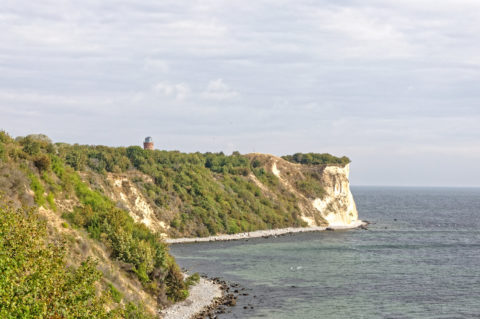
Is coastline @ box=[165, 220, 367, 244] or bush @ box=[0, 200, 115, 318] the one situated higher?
bush @ box=[0, 200, 115, 318]

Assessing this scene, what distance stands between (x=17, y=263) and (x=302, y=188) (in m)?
111

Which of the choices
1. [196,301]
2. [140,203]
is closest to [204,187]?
[140,203]

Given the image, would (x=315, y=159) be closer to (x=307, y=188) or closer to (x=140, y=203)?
(x=307, y=188)

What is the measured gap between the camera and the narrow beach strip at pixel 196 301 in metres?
40.8

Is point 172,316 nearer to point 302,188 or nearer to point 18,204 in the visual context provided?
point 18,204

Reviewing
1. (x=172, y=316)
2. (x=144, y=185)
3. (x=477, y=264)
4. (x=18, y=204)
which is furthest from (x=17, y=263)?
(x=144, y=185)

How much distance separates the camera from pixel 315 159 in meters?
146

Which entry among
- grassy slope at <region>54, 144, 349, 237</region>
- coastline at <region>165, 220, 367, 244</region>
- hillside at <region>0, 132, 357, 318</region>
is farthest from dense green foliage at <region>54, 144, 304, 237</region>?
coastline at <region>165, 220, 367, 244</region>

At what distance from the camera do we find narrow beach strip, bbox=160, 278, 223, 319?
40750 millimetres

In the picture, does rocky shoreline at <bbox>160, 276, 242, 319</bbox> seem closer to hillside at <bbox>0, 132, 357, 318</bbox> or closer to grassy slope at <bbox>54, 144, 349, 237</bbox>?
hillside at <bbox>0, 132, 357, 318</bbox>

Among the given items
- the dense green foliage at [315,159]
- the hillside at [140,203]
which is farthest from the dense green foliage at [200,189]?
the dense green foliage at [315,159]

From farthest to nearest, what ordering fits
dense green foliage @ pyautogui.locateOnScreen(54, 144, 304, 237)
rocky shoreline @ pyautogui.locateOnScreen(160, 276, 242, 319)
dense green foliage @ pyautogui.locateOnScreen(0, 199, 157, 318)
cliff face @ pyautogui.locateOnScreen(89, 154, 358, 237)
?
cliff face @ pyautogui.locateOnScreen(89, 154, 358, 237) < dense green foliage @ pyautogui.locateOnScreen(54, 144, 304, 237) < rocky shoreline @ pyautogui.locateOnScreen(160, 276, 242, 319) < dense green foliage @ pyautogui.locateOnScreen(0, 199, 157, 318)

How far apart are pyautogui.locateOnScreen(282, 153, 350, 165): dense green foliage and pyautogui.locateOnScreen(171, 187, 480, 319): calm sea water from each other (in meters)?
42.1

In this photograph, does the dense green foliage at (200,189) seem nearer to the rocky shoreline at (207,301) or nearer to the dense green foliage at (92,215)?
the dense green foliage at (92,215)
